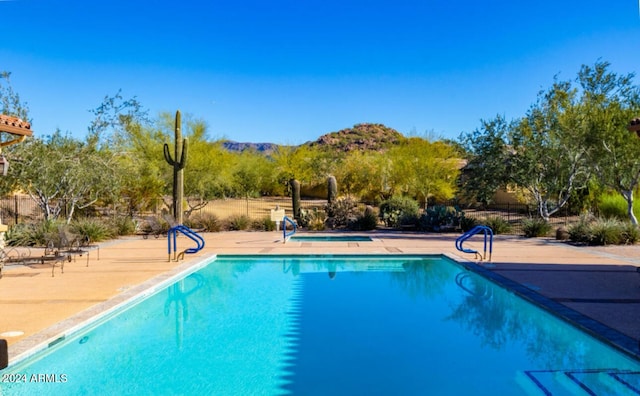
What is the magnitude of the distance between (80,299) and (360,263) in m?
7.45

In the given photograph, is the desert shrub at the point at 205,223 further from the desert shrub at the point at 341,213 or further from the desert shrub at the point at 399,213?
the desert shrub at the point at 399,213

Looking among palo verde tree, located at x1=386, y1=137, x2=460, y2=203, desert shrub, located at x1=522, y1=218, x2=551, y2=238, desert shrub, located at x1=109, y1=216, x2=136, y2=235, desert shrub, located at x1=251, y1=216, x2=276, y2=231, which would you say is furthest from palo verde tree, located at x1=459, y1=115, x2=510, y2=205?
desert shrub, located at x1=109, y1=216, x2=136, y2=235

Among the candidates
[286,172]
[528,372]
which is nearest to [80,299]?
[528,372]

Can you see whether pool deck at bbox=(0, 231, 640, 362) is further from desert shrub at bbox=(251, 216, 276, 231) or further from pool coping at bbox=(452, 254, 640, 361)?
desert shrub at bbox=(251, 216, 276, 231)

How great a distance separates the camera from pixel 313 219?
22.9m

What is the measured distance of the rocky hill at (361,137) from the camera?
9388cm

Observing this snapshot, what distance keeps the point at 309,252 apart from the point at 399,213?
9539 mm

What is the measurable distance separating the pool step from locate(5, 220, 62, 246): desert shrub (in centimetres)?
1408

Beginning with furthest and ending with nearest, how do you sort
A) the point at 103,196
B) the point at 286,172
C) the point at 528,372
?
the point at 286,172
the point at 103,196
the point at 528,372

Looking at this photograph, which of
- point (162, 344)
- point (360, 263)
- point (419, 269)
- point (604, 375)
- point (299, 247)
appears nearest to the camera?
point (604, 375)

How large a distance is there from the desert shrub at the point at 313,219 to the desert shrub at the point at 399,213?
2.92m

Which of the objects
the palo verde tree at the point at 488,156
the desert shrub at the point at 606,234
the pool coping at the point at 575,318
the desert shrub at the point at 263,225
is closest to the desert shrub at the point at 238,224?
the desert shrub at the point at 263,225

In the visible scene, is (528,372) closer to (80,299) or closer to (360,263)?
(80,299)

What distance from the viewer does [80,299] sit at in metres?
8.27
